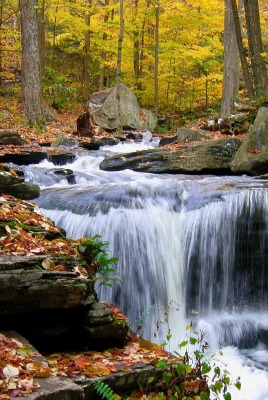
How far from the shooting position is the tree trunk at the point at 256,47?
12.7 m

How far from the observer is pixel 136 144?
15.6 m

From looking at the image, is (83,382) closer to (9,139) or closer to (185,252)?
(185,252)

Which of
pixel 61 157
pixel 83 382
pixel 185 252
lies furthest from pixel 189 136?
pixel 83 382

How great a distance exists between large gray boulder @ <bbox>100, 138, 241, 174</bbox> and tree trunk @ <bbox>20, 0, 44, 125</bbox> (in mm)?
5556

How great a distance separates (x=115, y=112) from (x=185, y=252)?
40.3ft

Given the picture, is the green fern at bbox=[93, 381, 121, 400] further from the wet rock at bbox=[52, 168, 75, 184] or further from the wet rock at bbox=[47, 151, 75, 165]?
the wet rock at bbox=[47, 151, 75, 165]

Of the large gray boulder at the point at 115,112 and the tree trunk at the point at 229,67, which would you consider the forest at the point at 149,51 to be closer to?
the tree trunk at the point at 229,67

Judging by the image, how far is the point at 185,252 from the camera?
726 cm

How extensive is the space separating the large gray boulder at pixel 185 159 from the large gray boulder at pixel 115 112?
6892 millimetres

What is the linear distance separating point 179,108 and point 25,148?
13711mm

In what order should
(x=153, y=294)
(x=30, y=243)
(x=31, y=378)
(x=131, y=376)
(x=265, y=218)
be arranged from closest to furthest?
(x=31, y=378) → (x=131, y=376) → (x=30, y=243) → (x=153, y=294) → (x=265, y=218)

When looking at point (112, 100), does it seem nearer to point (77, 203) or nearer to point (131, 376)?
point (77, 203)

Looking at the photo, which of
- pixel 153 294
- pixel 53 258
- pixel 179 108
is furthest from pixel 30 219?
pixel 179 108

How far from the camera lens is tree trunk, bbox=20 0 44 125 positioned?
1512 centimetres
